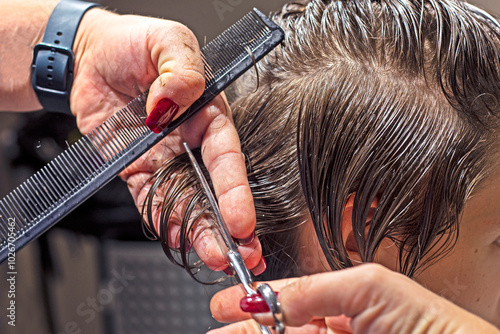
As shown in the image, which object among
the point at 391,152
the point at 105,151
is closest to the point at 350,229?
the point at 391,152

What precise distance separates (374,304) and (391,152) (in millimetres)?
262

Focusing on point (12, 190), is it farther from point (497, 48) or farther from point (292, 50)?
point (497, 48)

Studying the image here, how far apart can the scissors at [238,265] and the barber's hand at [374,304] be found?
1cm

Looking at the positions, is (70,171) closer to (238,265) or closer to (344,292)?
(238,265)

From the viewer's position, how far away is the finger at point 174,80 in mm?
562

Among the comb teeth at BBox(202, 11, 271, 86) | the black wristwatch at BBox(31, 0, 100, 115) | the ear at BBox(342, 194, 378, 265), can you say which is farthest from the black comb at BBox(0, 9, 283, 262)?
the ear at BBox(342, 194, 378, 265)

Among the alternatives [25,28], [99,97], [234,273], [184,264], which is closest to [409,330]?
[234,273]

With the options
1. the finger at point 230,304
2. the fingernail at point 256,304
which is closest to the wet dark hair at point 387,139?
the finger at point 230,304

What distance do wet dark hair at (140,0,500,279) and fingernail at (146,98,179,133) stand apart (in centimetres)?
8

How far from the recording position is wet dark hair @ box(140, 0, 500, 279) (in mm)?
592

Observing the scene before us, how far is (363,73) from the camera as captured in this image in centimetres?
63

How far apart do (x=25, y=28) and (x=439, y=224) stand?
729 mm

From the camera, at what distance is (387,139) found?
0.59m

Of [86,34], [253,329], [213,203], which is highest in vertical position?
[86,34]
